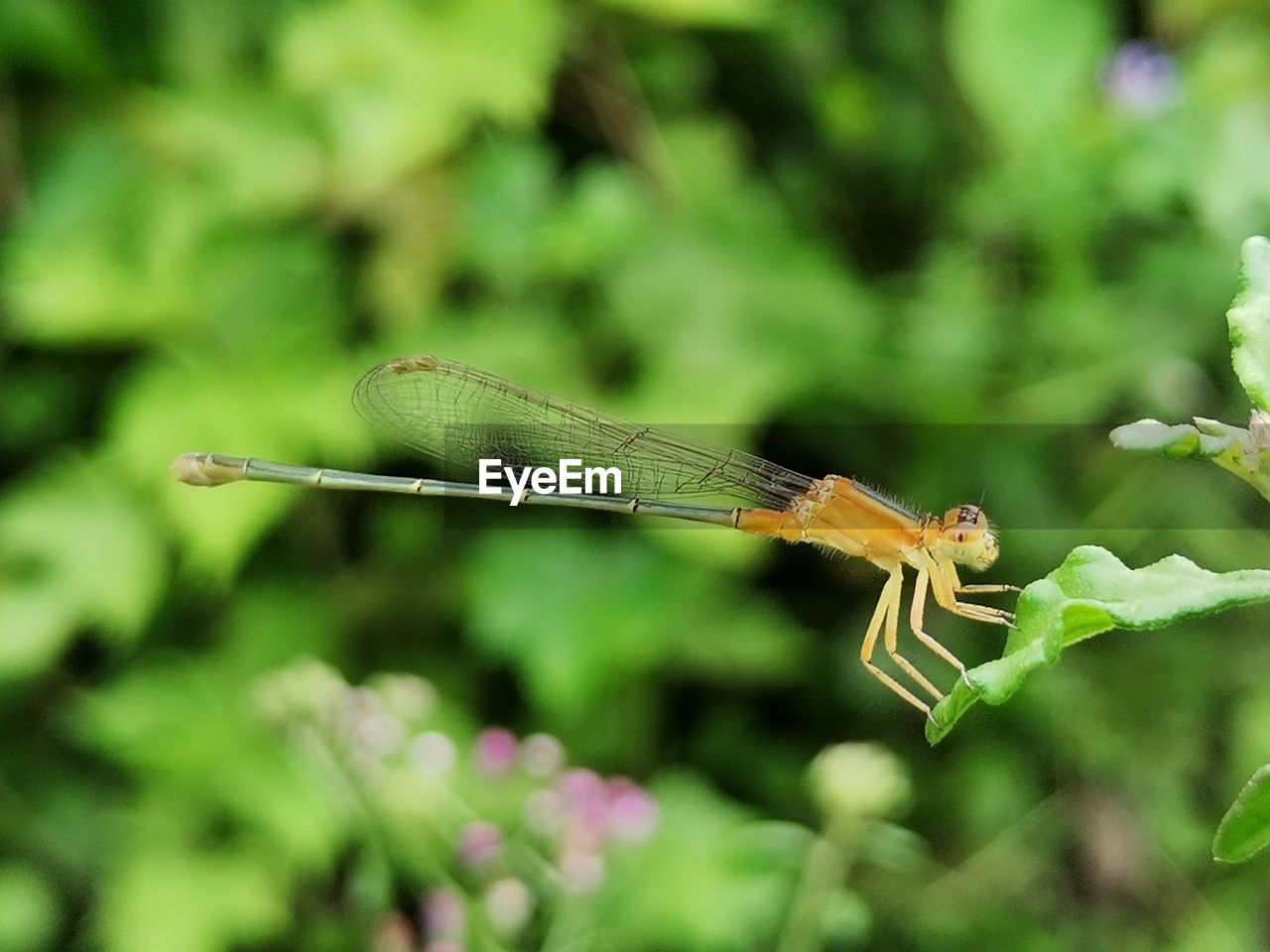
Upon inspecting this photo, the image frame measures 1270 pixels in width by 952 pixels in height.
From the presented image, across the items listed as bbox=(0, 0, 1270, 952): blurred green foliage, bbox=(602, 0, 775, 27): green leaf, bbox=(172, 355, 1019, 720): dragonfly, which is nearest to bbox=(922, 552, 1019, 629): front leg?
bbox=(172, 355, 1019, 720): dragonfly

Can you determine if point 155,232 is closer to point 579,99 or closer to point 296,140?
point 296,140

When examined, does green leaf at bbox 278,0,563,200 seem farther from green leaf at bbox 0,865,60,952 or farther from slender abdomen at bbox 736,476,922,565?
slender abdomen at bbox 736,476,922,565

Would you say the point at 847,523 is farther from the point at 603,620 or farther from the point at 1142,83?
the point at 1142,83

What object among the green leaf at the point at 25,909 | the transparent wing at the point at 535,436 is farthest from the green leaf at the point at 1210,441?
the green leaf at the point at 25,909

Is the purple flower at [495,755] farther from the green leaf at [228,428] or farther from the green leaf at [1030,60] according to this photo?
the green leaf at [1030,60]

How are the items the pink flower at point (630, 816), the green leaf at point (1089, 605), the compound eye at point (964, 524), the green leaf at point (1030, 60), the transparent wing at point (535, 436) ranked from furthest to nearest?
1. the green leaf at point (1030, 60)
2. the pink flower at point (630, 816)
3. the transparent wing at point (535, 436)
4. the compound eye at point (964, 524)
5. the green leaf at point (1089, 605)
